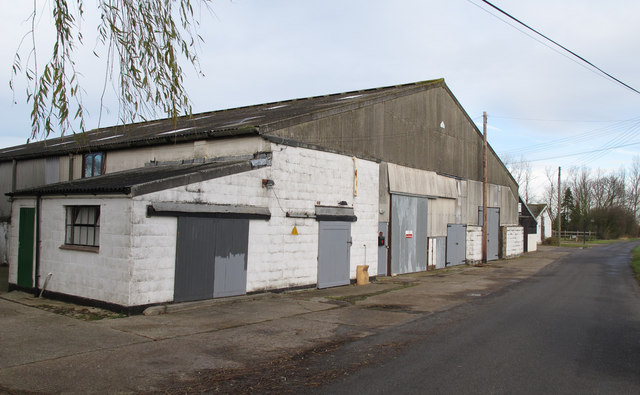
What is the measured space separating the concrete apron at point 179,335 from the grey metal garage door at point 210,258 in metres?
0.35

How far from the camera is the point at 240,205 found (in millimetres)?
12508

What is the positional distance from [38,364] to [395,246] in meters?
15.0

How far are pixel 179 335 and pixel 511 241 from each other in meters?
28.6

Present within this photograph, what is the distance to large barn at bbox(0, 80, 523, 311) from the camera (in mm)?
10531

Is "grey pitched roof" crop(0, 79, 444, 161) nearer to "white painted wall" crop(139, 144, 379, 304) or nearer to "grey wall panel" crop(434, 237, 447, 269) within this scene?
"white painted wall" crop(139, 144, 379, 304)

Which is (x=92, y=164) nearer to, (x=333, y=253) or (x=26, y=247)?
(x=26, y=247)

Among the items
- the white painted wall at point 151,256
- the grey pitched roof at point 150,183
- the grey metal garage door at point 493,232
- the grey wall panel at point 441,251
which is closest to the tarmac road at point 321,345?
the white painted wall at point 151,256

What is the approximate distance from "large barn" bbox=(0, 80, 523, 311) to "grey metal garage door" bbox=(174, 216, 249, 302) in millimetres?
31

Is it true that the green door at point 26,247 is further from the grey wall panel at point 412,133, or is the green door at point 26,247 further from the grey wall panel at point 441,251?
the grey wall panel at point 441,251

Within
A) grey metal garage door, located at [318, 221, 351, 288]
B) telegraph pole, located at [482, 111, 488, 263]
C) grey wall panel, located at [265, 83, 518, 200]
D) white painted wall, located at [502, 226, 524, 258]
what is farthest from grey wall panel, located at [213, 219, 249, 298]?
white painted wall, located at [502, 226, 524, 258]

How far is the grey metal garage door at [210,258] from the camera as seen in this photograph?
431 inches

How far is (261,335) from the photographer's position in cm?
876

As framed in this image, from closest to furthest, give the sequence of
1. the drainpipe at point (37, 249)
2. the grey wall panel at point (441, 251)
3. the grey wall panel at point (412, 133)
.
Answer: the drainpipe at point (37, 249) < the grey wall panel at point (412, 133) < the grey wall panel at point (441, 251)

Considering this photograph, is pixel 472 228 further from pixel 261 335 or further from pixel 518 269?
pixel 261 335
